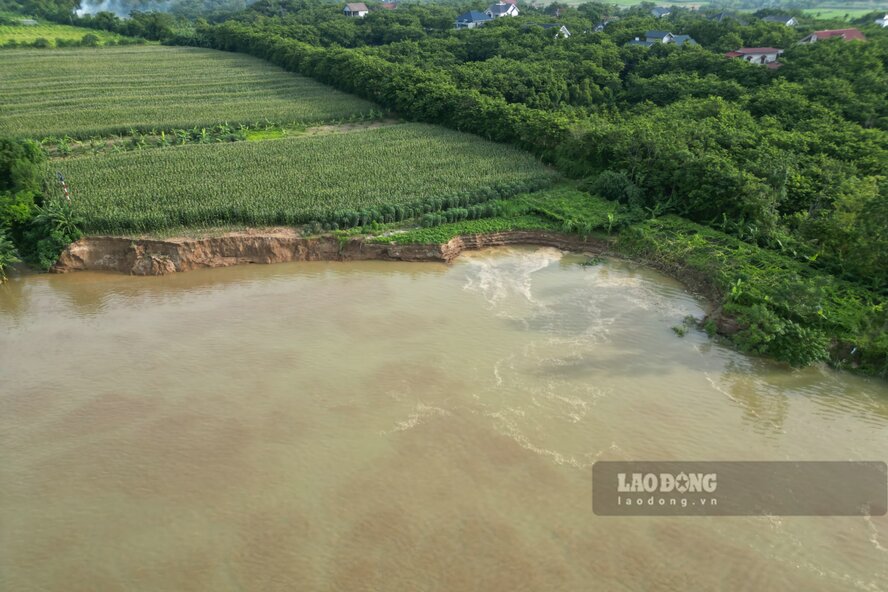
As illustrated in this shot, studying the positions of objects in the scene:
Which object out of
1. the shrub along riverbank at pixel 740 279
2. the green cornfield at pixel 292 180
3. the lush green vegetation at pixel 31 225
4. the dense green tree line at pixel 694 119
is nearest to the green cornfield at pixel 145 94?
the dense green tree line at pixel 694 119

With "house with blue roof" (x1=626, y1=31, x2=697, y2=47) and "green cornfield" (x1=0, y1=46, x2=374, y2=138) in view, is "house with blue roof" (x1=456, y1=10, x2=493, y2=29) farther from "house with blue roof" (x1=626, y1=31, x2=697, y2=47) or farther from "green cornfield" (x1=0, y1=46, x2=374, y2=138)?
"green cornfield" (x1=0, y1=46, x2=374, y2=138)

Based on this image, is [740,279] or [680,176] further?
[680,176]

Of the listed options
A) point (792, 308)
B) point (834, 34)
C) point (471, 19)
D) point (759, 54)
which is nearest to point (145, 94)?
point (471, 19)

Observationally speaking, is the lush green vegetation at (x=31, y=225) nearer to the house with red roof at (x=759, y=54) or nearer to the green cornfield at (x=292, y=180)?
the green cornfield at (x=292, y=180)

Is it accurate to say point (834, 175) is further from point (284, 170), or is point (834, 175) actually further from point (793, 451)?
point (284, 170)

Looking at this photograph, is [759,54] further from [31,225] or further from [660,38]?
[31,225]

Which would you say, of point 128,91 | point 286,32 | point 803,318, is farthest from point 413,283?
point 286,32

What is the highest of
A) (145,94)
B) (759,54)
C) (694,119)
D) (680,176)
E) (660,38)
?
(660,38)
